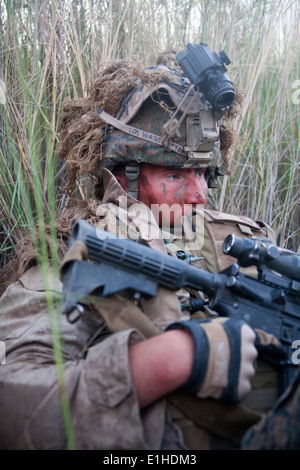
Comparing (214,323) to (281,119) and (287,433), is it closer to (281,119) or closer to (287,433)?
(287,433)

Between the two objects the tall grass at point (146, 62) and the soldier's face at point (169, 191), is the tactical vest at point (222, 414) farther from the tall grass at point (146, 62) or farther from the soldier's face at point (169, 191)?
the tall grass at point (146, 62)

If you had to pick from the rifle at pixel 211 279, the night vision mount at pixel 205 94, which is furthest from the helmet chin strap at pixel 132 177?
the rifle at pixel 211 279

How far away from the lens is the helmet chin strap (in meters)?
2.39

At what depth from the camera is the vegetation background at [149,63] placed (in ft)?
8.71

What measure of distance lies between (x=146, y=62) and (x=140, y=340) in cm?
239

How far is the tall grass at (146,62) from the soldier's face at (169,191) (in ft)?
2.05

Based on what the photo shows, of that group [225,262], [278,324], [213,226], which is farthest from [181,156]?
[278,324]

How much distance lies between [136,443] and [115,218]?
3.52 feet

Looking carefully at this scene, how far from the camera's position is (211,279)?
1.69m

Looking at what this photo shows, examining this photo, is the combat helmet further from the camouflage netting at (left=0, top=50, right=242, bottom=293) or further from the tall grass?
the tall grass

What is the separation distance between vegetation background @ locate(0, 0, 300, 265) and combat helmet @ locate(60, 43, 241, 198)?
1.02ft

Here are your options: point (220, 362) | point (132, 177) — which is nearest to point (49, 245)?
point (132, 177)

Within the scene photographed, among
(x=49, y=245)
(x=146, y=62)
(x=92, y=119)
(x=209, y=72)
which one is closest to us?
(x=49, y=245)

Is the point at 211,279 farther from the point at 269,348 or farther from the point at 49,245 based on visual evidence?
the point at 49,245
